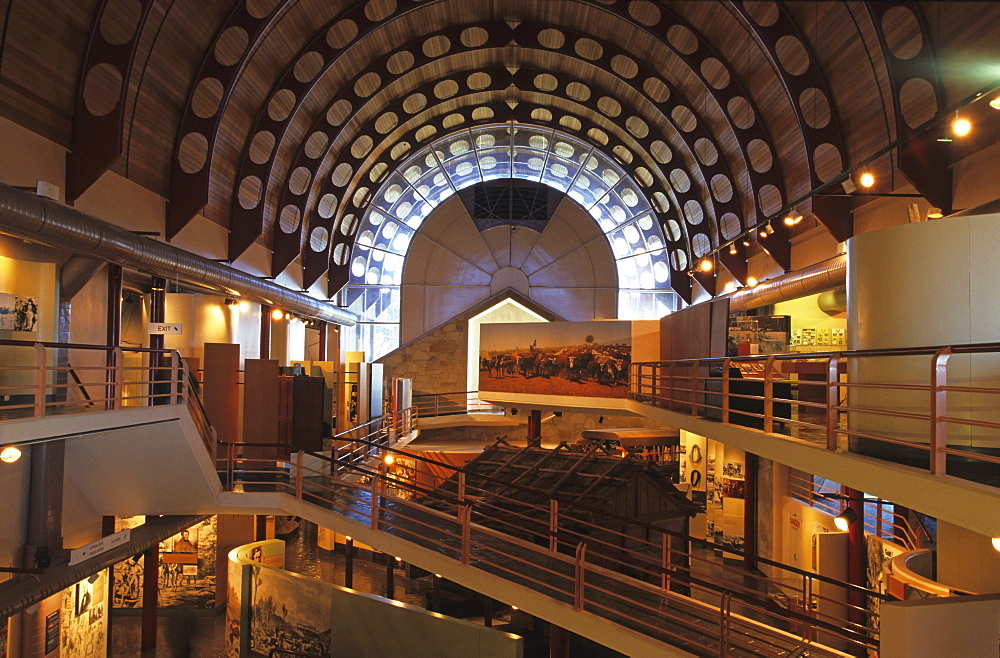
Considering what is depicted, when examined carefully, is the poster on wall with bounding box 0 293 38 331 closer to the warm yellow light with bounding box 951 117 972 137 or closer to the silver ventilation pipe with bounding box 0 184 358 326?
the silver ventilation pipe with bounding box 0 184 358 326

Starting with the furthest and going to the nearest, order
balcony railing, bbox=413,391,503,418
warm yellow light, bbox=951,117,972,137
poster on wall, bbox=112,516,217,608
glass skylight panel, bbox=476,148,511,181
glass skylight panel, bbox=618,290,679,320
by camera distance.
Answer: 1. glass skylight panel, bbox=618,290,679,320
2. glass skylight panel, bbox=476,148,511,181
3. balcony railing, bbox=413,391,503,418
4. poster on wall, bbox=112,516,217,608
5. warm yellow light, bbox=951,117,972,137

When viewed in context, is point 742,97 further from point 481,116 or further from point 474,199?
point 474,199

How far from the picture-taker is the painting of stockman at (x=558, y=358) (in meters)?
20.6

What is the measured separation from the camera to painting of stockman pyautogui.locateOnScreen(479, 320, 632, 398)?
813 inches

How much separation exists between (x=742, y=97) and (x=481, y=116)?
12231 millimetres

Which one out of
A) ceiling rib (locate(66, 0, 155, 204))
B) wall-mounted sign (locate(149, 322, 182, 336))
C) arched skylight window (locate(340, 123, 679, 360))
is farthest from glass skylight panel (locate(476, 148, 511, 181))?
wall-mounted sign (locate(149, 322, 182, 336))

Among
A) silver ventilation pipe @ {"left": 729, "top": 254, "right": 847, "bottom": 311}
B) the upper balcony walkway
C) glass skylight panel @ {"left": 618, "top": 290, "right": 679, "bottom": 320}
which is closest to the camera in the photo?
the upper balcony walkway

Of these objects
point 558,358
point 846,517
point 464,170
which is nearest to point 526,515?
point 846,517

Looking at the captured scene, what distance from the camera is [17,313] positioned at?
11.5 meters

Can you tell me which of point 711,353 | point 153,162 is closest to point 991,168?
point 711,353

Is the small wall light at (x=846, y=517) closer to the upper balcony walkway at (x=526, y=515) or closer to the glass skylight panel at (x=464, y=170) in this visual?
the upper balcony walkway at (x=526, y=515)

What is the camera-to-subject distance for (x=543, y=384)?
854 inches

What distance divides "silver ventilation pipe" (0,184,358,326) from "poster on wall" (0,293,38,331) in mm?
1070

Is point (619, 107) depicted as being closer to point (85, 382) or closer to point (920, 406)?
point (85, 382)
